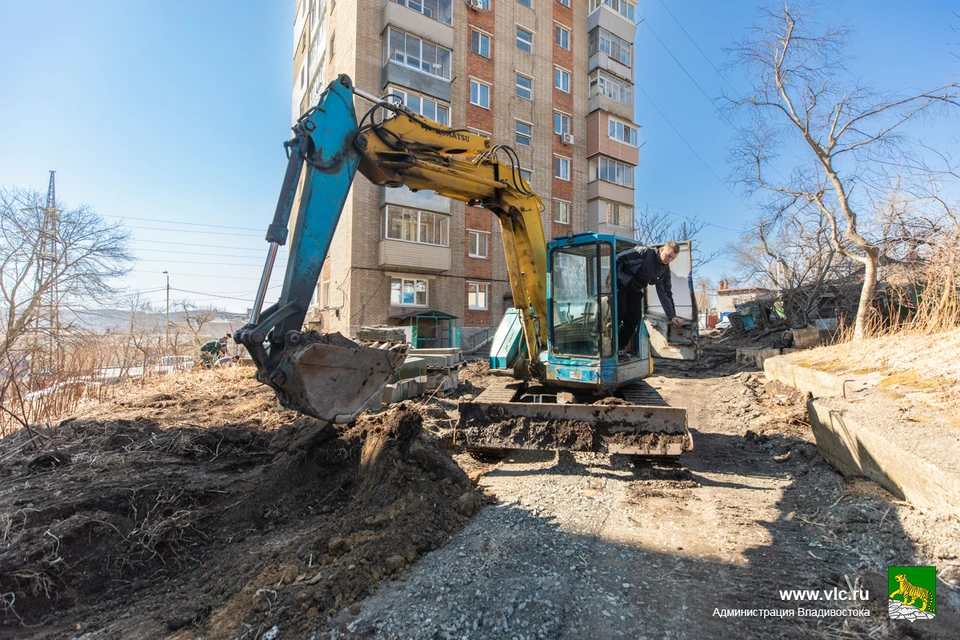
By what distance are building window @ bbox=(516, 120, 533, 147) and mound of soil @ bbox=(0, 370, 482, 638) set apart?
867 inches

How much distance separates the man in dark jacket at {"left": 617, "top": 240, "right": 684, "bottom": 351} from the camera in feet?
18.4

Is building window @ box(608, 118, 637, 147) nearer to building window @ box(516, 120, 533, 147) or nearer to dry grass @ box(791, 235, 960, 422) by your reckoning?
building window @ box(516, 120, 533, 147)

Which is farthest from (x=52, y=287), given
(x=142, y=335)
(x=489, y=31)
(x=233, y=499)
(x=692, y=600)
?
(x=489, y=31)

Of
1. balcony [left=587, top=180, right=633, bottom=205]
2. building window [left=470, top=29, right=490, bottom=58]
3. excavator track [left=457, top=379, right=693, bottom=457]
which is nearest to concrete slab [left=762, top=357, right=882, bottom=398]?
excavator track [left=457, top=379, right=693, bottom=457]

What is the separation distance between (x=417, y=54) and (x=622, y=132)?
14.0 m

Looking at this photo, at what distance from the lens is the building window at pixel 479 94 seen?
22094 mm

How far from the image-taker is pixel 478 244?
2220 centimetres

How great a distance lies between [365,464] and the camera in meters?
4.01

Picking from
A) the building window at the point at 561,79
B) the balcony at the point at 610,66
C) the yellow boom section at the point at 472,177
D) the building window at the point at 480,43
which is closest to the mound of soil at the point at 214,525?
the yellow boom section at the point at 472,177

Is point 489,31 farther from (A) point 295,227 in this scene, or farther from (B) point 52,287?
(A) point 295,227

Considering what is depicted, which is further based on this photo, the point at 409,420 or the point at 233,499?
the point at 409,420

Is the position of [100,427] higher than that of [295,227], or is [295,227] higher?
[295,227]

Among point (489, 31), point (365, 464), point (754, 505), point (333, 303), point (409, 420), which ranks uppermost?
point (489, 31)

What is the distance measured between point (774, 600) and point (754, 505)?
5.59 ft
